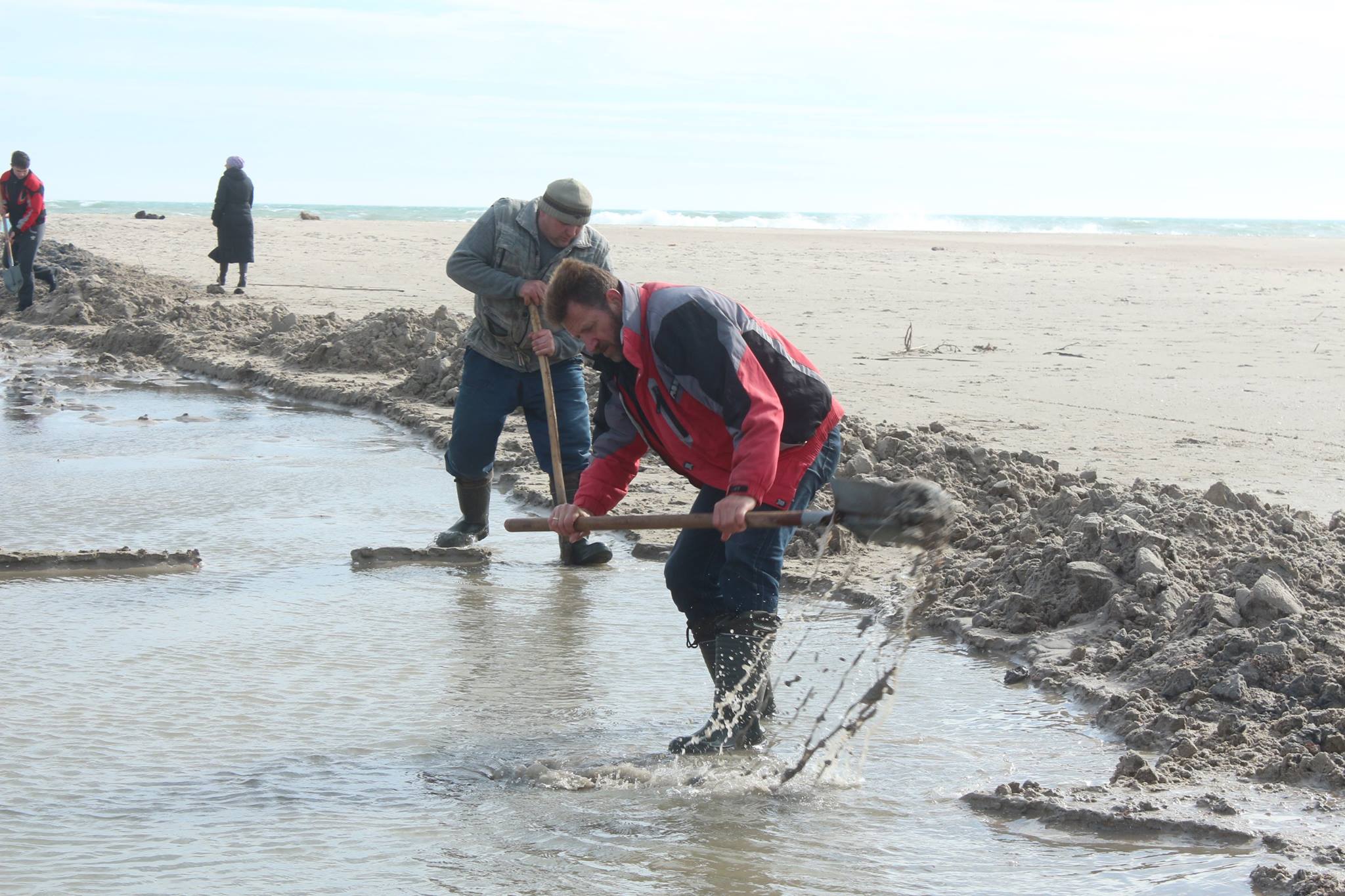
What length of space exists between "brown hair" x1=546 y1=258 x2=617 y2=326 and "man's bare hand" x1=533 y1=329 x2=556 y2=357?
1.79 m

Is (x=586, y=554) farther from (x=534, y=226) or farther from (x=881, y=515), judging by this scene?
(x=881, y=515)

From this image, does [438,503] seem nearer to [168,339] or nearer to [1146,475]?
[1146,475]

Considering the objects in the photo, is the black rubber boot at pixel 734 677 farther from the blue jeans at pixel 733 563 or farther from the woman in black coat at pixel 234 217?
the woman in black coat at pixel 234 217

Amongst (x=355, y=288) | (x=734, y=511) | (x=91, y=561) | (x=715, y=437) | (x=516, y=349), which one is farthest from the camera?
(x=355, y=288)

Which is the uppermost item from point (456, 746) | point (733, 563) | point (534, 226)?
point (534, 226)

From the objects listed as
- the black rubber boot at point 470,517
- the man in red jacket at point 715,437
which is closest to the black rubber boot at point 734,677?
the man in red jacket at point 715,437

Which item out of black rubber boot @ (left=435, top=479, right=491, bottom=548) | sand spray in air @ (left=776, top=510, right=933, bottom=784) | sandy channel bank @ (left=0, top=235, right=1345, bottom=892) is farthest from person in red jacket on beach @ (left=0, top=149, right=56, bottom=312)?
sand spray in air @ (left=776, top=510, right=933, bottom=784)

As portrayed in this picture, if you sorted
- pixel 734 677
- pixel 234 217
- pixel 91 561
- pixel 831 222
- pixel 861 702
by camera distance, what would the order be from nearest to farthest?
1. pixel 734 677
2. pixel 861 702
3. pixel 91 561
4. pixel 234 217
5. pixel 831 222

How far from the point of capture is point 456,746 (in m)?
3.92

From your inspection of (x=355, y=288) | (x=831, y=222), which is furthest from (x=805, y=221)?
(x=355, y=288)

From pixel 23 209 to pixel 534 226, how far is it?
35.0ft

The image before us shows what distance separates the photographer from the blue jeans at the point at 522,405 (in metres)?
5.62

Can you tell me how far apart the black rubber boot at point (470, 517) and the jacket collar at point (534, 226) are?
1.19m

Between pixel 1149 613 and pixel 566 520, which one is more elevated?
pixel 566 520
